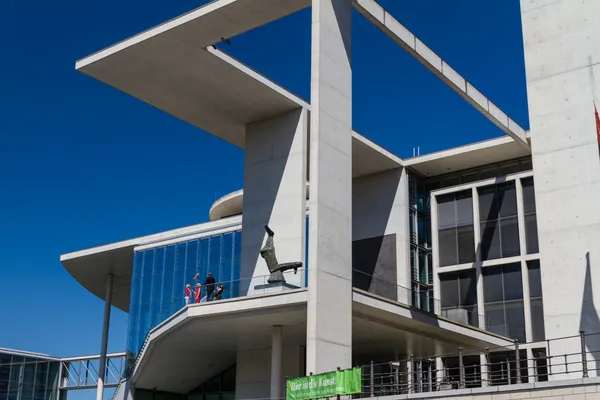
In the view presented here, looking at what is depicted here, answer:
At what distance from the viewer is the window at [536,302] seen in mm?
39094

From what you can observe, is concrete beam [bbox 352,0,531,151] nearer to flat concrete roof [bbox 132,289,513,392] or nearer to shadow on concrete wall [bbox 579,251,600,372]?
flat concrete roof [bbox 132,289,513,392]

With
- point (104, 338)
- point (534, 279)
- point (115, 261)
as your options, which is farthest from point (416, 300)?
point (104, 338)

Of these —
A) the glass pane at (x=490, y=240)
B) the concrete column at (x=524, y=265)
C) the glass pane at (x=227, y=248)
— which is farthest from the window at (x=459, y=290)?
the glass pane at (x=227, y=248)

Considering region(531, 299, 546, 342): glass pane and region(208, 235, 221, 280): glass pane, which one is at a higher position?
region(208, 235, 221, 280): glass pane

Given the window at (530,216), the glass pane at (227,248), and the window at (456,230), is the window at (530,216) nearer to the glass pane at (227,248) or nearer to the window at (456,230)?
the window at (456,230)

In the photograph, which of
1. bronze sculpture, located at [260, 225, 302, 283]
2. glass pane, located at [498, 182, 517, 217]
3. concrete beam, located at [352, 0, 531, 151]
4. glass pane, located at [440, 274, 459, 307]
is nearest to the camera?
bronze sculpture, located at [260, 225, 302, 283]

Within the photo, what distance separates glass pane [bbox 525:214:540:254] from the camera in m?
40.4

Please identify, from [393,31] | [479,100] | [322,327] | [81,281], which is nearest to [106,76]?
[393,31]

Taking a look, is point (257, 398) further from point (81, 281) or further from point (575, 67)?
point (81, 281)

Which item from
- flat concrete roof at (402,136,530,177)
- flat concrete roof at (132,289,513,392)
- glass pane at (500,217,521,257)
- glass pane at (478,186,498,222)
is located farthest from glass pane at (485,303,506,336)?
flat concrete roof at (402,136,530,177)

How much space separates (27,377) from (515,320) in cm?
4055

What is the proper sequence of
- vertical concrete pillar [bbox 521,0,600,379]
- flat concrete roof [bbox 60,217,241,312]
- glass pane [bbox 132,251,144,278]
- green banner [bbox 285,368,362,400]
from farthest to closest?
glass pane [bbox 132,251,144,278], flat concrete roof [bbox 60,217,241,312], vertical concrete pillar [bbox 521,0,600,379], green banner [bbox 285,368,362,400]

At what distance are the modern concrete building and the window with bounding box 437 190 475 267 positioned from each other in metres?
0.08

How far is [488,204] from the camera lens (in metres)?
42.5
